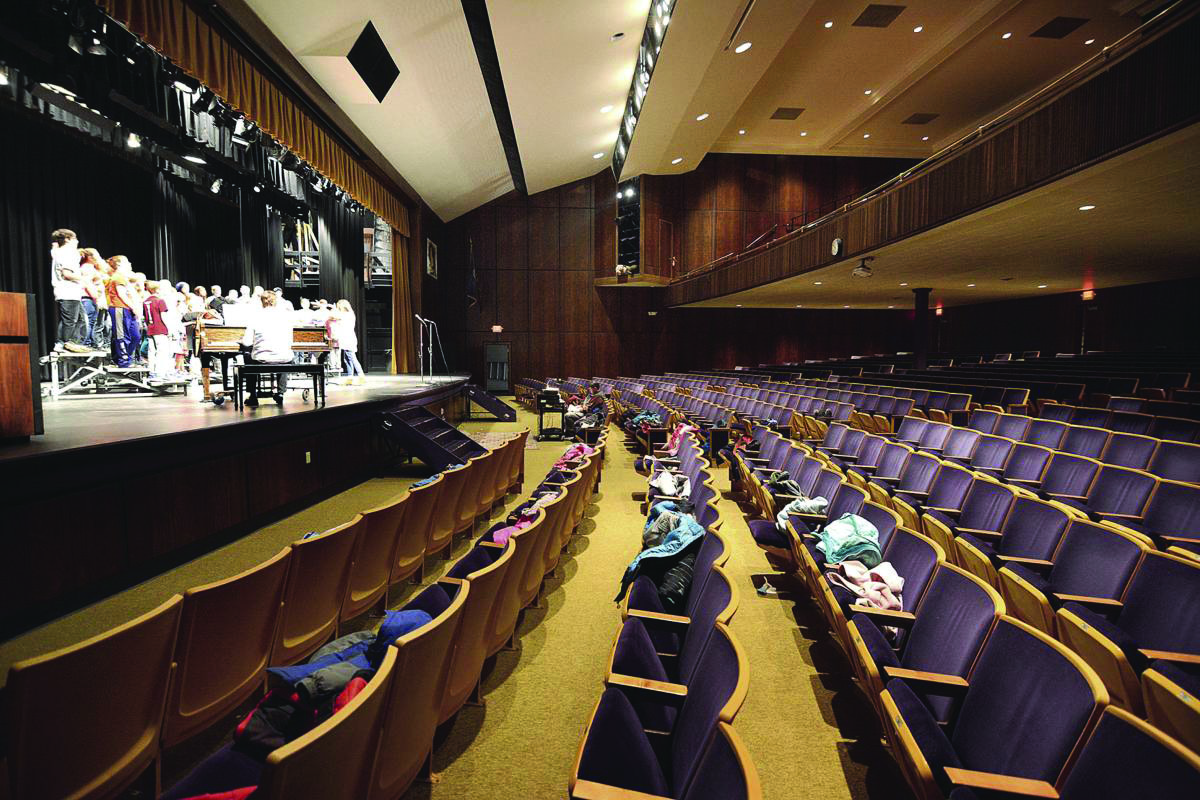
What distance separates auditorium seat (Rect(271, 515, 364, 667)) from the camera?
6.17ft

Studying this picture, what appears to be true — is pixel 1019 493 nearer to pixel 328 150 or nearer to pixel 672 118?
pixel 328 150

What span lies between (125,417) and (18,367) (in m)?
1.44

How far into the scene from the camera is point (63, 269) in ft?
17.9

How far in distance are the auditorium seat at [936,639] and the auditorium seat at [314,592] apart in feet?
5.84

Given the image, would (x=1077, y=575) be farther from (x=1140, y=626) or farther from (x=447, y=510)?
(x=447, y=510)

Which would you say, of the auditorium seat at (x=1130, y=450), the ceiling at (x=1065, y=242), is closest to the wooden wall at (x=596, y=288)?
the ceiling at (x=1065, y=242)

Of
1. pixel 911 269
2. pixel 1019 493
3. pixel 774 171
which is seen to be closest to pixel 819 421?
pixel 1019 493

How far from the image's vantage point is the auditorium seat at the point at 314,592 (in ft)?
6.17

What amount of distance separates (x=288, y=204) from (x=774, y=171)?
13190 mm

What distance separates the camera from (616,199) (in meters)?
16.2

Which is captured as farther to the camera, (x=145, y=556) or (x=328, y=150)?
(x=328, y=150)

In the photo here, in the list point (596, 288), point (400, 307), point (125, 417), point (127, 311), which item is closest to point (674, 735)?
Result: point (125, 417)

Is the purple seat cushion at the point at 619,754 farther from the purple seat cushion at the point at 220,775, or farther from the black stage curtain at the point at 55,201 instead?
the black stage curtain at the point at 55,201

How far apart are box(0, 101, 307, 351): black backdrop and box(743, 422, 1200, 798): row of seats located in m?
9.42
